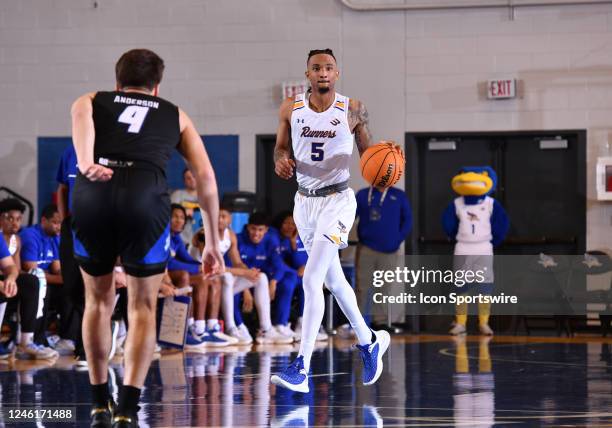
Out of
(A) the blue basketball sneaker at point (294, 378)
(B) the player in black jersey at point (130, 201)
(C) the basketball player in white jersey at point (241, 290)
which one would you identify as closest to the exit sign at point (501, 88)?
(C) the basketball player in white jersey at point (241, 290)

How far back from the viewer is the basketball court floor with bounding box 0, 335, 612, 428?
5.14 meters

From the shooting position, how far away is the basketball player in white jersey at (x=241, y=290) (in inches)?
403

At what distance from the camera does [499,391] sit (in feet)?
20.7

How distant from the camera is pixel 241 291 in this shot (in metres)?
10.5

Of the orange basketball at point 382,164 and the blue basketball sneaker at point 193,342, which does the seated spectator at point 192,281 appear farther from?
the orange basketball at point 382,164

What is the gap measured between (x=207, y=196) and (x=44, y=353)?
485cm

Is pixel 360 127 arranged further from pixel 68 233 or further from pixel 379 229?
pixel 379 229

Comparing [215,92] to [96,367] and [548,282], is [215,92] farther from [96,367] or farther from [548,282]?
[96,367]

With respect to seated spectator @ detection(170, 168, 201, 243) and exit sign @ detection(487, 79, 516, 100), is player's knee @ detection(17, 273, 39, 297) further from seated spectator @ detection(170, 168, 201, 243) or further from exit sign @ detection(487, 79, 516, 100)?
exit sign @ detection(487, 79, 516, 100)

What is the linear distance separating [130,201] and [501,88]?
8.86 m

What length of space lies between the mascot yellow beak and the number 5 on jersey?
5.85 m

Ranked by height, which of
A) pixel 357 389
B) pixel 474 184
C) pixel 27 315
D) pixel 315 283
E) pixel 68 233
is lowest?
pixel 357 389

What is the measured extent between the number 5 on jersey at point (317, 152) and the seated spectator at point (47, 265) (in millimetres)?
3529

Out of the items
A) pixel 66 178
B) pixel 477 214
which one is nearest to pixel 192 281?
pixel 477 214
